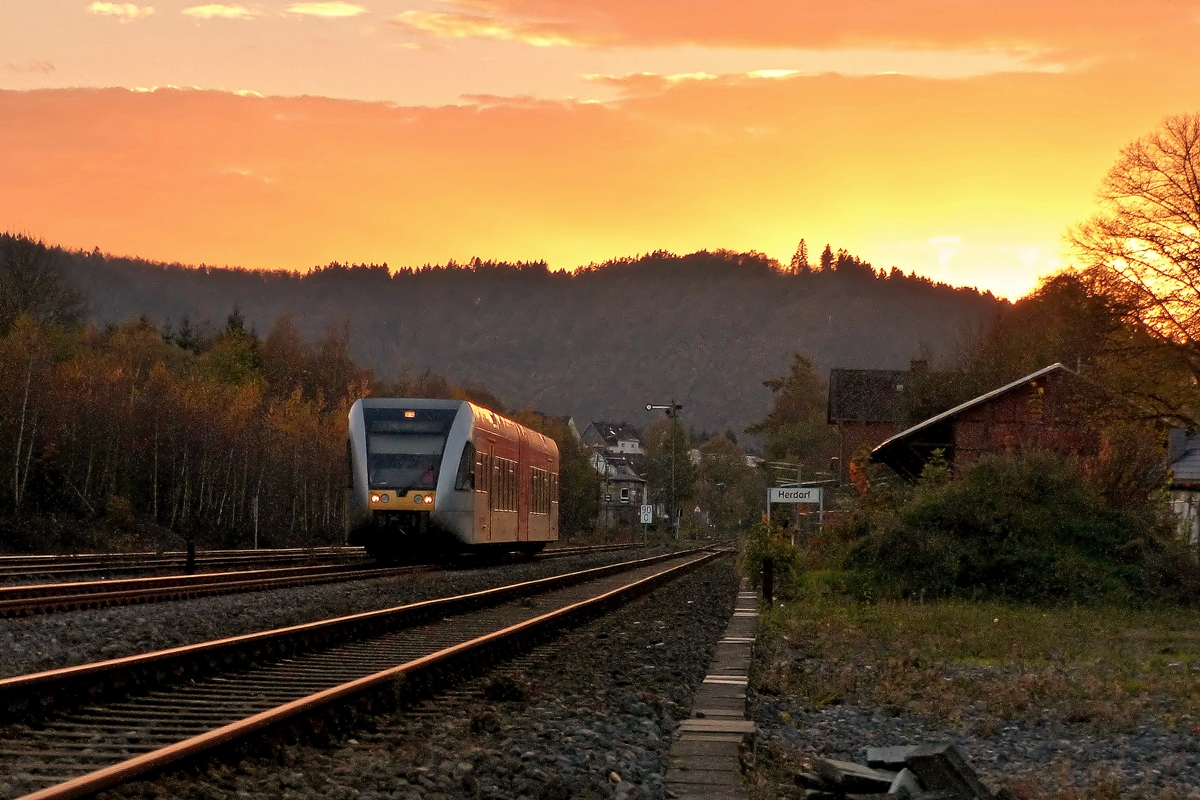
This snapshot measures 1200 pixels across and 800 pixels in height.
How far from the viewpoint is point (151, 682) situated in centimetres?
971

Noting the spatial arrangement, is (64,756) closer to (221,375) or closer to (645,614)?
(645,614)

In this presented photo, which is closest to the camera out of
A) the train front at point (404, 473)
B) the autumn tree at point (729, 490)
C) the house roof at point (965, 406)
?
the train front at point (404, 473)

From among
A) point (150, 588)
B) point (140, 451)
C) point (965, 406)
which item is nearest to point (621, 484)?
point (140, 451)

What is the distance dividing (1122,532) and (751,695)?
1528 cm

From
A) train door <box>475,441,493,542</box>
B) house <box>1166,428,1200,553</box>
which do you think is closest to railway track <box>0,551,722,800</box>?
train door <box>475,441,493,542</box>

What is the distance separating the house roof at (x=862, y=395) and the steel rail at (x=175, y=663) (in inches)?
2693

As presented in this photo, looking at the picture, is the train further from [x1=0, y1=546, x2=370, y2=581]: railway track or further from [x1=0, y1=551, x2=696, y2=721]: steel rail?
[x1=0, y1=551, x2=696, y2=721]: steel rail

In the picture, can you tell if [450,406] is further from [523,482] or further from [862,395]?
[862,395]

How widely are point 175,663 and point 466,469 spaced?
1779cm

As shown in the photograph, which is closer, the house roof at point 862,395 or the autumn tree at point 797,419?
the house roof at point 862,395

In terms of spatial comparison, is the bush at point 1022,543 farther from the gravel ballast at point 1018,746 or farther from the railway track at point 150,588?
the gravel ballast at point 1018,746

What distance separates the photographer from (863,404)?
279ft

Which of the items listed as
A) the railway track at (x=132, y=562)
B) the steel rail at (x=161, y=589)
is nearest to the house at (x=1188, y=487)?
the steel rail at (x=161, y=589)

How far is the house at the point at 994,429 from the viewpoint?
39312 mm
